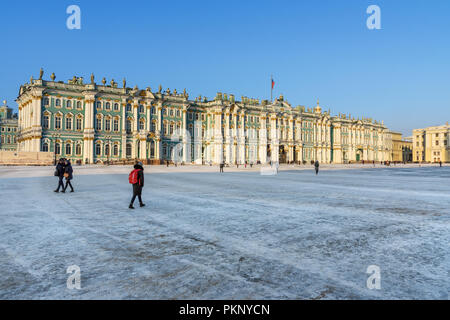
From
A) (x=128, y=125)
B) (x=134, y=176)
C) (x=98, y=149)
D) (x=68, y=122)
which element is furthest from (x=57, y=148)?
(x=134, y=176)

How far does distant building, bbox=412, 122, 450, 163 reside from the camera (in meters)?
108

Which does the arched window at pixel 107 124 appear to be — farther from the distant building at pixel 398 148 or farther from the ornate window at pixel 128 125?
the distant building at pixel 398 148

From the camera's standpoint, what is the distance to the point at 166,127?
58.5m

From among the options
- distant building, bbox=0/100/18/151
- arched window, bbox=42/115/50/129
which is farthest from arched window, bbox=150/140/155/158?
distant building, bbox=0/100/18/151

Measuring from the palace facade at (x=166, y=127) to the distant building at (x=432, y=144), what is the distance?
153ft

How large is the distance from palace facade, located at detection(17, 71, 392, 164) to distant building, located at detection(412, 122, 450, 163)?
46.6m

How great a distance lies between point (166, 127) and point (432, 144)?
4031 inches

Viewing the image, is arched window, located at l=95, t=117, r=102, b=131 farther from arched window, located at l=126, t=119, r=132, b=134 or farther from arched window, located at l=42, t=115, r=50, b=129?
arched window, located at l=42, t=115, r=50, b=129

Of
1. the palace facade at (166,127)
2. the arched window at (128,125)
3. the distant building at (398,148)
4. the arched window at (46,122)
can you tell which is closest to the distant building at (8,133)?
the palace facade at (166,127)

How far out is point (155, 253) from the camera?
4.70 meters

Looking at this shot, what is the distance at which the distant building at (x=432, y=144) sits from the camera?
353 ft
